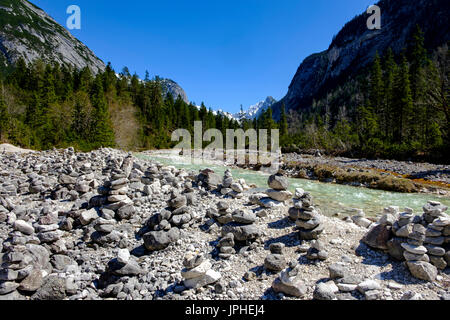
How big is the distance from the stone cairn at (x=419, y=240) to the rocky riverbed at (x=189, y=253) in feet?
0.57

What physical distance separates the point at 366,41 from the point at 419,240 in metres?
154

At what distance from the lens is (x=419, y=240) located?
4418 millimetres

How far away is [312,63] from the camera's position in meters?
187

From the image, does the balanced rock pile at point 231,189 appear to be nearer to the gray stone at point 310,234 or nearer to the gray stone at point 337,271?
the gray stone at point 310,234

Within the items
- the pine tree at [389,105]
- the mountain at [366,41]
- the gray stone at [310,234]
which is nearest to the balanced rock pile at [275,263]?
the gray stone at [310,234]

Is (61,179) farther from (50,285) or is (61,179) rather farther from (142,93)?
(142,93)

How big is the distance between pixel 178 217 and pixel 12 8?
653 ft

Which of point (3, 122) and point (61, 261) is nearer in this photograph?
point (61, 261)

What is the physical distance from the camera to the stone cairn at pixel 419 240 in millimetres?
4203

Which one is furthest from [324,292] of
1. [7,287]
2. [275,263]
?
[7,287]

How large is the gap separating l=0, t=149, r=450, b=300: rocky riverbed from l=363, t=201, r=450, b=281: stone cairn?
17 cm

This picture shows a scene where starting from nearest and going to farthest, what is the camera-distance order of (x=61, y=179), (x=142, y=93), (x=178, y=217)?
(x=178, y=217), (x=61, y=179), (x=142, y=93)

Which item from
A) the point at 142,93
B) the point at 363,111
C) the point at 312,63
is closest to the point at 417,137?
the point at 363,111

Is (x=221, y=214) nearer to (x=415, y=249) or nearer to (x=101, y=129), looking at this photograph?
(x=415, y=249)
